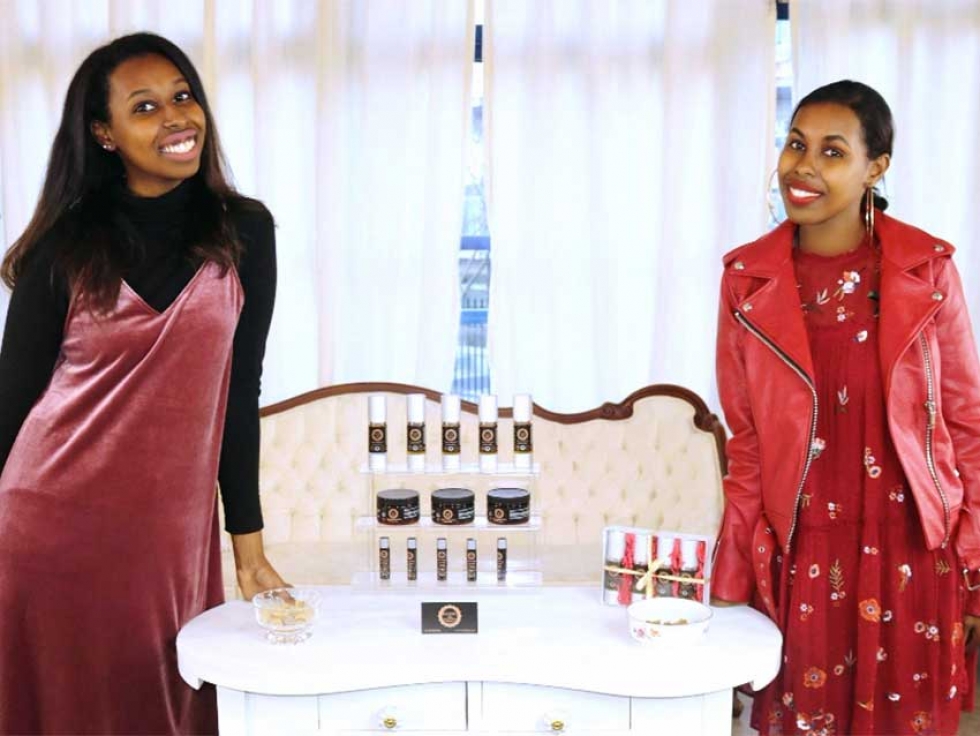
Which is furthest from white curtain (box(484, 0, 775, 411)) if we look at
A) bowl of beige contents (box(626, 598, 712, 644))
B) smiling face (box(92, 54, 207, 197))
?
smiling face (box(92, 54, 207, 197))

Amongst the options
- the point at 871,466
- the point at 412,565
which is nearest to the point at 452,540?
the point at 412,565

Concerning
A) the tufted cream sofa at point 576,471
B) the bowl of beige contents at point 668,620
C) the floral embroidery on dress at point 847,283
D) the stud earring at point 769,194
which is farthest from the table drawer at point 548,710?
the tufted cream sofa at point 576,471

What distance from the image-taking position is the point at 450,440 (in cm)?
239

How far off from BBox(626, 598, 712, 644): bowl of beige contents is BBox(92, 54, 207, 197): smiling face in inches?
47.2

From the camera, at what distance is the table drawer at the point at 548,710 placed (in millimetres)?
1922

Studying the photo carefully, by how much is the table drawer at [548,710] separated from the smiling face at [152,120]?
113 cm

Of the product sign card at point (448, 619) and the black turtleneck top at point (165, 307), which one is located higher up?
the black turtleneck top at point (165, 307)

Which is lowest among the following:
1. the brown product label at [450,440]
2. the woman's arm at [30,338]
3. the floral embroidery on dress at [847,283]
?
the brown product label at [450,440]

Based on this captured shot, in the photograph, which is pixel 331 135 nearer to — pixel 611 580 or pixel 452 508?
pixel 452 508

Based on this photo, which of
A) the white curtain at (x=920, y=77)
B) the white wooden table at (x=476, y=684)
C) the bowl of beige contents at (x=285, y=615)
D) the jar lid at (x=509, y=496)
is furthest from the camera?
the white curtain at (x=920, y=77)

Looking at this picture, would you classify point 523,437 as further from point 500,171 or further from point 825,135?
point 500,171

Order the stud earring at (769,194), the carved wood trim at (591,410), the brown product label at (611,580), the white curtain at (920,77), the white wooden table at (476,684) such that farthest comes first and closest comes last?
the white curtain at (920,77)
the carved wood trim at (591,410)
the stud earring at (769,194)
the brown product label at (611,580)
the white wooden table at (476,684)

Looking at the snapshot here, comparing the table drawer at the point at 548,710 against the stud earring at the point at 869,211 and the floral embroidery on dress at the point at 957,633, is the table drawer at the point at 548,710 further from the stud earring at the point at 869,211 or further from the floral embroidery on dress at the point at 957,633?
the stud earring at the point at 869,211

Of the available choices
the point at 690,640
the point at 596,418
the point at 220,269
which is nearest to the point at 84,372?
the point at 220,269
